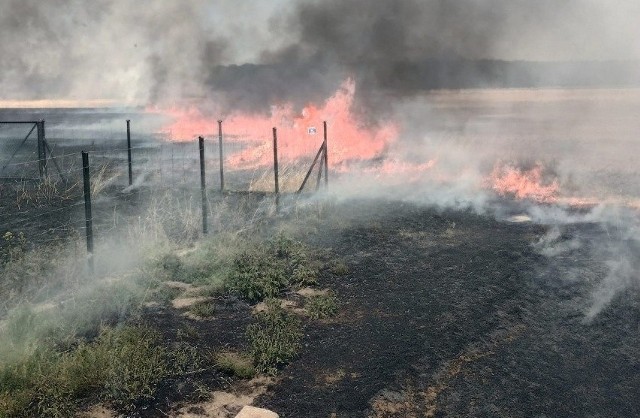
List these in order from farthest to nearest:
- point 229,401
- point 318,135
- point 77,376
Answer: point 318,135
point 77,376
point 229,401

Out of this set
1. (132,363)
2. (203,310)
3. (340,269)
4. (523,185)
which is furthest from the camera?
(523,185)

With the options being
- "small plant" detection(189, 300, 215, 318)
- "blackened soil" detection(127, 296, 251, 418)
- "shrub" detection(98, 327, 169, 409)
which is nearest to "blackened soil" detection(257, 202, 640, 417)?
"blackened soil" detection(127, 296, 251, 418)

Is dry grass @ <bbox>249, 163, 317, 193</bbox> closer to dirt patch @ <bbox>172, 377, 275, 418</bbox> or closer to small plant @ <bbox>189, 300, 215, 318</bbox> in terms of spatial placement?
small plant @ <bbox>189, 300, 215, 318</bbox>

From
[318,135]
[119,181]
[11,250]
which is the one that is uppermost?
[318,135]

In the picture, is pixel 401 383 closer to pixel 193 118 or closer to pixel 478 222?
pixel 478 222

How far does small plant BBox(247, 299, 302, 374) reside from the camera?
6.70 metres

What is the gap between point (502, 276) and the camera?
10.2 meters

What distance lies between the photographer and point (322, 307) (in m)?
8.42

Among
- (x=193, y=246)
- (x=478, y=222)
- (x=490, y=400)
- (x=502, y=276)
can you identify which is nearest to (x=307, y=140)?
(x=478, y=222)

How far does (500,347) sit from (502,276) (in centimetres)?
313

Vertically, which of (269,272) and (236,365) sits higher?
(269,272)

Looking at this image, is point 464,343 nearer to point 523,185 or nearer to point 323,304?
point 323,304

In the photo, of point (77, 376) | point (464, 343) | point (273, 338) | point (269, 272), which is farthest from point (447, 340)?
point (77, 376)

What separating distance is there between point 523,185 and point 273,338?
14726 millimetres
